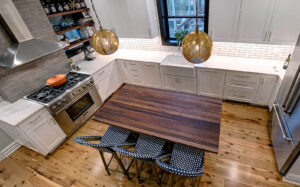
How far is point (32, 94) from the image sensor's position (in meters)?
2.82

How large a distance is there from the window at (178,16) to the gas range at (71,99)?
6.34 ft

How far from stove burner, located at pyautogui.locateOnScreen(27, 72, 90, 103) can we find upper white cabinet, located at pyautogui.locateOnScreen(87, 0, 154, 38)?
1.32 m

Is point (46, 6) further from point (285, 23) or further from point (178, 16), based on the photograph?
point (285, 23)

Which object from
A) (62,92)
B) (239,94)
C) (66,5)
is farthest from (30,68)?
(239,94)

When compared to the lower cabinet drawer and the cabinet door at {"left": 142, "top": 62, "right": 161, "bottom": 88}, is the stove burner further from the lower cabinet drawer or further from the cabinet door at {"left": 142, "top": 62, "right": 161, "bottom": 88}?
the lower cabinet drawer

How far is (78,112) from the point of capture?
311 centimetres

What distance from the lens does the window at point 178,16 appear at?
305 cm

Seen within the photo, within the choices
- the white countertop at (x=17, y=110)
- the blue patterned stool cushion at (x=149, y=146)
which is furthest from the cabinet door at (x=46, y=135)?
the blue patterned stool cushion at (x=149, y=146)

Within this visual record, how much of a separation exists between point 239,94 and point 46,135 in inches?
139

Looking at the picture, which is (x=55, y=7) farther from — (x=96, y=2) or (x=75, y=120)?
(x=75, y=120)

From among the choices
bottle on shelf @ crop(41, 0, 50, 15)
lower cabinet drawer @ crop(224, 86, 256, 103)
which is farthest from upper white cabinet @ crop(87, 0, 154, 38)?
lower cabinet drawer @ crop(224, 86, 256, 103)

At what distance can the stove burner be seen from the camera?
2.66m

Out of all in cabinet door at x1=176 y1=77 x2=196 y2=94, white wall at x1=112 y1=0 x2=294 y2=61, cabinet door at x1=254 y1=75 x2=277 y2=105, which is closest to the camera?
cabinet door at x1=254 y1=75 x2=277 y2=105

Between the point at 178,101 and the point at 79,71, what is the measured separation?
235cm
